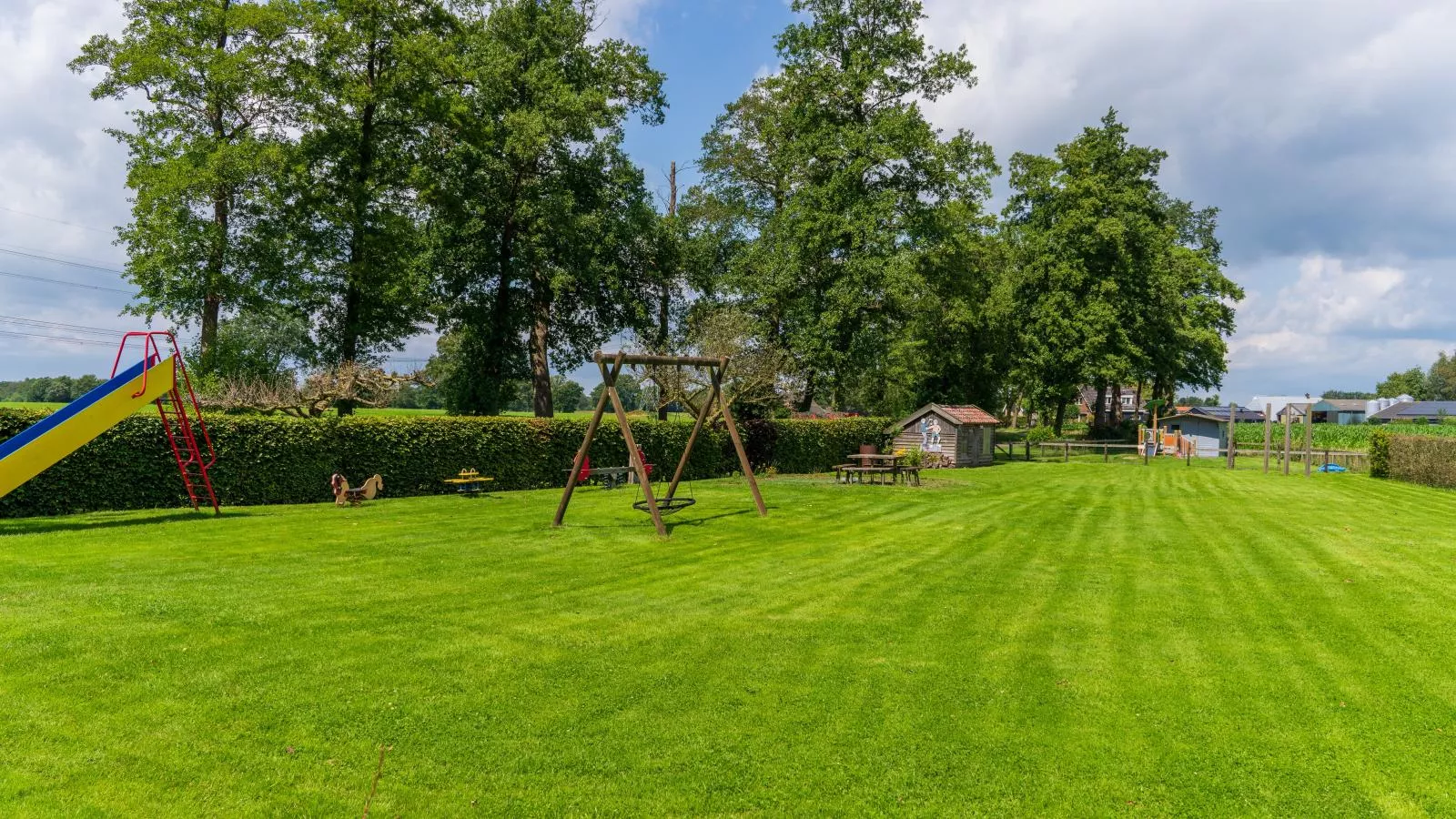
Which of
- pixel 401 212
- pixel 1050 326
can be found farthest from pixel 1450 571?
pixel 1050 326

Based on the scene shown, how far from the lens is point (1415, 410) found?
89.8 m

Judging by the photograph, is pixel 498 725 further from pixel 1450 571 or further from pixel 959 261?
pixel 959 261

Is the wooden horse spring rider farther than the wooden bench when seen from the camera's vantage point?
No

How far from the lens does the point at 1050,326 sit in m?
43.7

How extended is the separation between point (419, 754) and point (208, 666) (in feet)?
7.99

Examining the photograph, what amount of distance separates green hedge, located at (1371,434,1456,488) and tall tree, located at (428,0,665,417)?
28.5 metres

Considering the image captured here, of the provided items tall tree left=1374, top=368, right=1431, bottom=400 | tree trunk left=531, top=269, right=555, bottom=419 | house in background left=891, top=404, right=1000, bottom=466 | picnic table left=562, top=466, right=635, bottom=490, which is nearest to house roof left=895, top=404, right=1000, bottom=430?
house in background left=891, top=404, right=1000, bottom=466

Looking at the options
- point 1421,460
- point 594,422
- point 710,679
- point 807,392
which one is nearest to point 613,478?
point 594,422

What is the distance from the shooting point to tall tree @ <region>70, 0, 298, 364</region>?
23.8 metres

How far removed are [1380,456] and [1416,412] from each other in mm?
85345

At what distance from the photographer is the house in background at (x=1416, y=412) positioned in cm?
8431

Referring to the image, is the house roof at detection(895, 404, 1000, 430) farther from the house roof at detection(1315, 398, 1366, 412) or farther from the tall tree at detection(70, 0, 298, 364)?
the house roof at detection(1315, 398, 1366, 412)

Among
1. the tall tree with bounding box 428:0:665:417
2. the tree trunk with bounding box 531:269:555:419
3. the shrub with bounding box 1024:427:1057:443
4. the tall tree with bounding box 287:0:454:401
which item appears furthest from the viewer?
the shrub with bounding box 1024:427:1057:443

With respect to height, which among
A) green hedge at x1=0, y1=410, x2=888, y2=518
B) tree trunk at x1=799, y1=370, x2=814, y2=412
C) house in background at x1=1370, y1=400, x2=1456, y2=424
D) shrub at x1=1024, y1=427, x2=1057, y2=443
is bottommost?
green hedge at x1=0, y1=410, x2=888, y2=518
